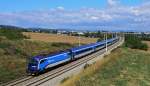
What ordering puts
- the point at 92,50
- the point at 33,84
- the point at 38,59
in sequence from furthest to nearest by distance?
the point at 92,50 → the point at 38,59 → the point at 33,84

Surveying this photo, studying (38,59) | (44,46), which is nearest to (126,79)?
(38,59)

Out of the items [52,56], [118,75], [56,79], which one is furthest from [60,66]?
[118,75]

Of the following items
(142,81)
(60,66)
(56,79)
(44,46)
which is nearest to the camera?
(142,81)

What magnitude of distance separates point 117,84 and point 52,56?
2222 centimetres

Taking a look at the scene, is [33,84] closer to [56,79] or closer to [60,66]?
[56,79]

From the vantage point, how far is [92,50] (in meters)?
83.2

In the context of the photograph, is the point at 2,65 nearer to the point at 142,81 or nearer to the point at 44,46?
the point at 142,81

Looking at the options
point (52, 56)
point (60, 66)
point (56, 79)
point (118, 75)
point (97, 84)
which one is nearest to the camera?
point (97, 84)

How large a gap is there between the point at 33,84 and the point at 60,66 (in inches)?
777

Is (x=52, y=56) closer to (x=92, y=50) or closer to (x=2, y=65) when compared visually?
(x=2, y=65)

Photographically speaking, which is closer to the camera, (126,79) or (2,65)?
(126,79)

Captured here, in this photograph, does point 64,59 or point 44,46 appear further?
point 44,46

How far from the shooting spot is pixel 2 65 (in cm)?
5416

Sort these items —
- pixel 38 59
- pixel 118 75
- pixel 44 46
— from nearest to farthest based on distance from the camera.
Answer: pixel 118 75 → pixel 38 59 → pixel 44 46
